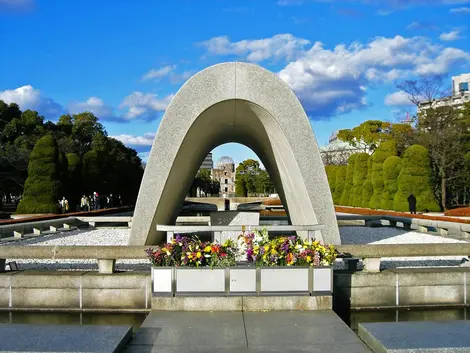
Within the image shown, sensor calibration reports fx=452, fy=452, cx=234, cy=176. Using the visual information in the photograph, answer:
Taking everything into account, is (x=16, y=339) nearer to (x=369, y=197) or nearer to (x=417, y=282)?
(x=417, y=282)

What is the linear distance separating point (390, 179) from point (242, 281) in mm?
24946

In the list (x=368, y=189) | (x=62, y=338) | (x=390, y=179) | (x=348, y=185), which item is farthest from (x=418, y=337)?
(x=348, y=185)

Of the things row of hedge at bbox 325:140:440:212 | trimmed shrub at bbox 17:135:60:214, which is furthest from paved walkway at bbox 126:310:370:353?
row of hedge at bbox 325:140:440:212

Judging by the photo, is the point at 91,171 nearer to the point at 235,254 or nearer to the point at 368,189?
the point at 368,189

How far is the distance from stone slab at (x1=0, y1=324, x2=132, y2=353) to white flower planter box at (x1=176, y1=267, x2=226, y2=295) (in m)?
1.20

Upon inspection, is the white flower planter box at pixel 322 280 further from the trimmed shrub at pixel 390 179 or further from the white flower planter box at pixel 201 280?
the trimmed shrub at pixel 390 179

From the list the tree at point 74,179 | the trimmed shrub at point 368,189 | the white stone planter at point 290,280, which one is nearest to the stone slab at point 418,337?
the white stone planter at point 290,280

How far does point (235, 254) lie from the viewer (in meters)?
6.31

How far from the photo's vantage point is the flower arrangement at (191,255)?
606 cm

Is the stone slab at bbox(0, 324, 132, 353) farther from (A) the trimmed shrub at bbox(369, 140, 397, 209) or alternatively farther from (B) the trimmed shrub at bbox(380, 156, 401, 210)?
(A) the trimmed shrub at bbox(369, 140, 397, 209)

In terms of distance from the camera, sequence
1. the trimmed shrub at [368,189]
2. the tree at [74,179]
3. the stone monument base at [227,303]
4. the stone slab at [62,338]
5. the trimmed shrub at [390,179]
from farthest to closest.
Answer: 1. the trimmed shrub at [368,189]
2. the trimmed shrub at [390,179]
3. the tree at [74,179]
4. the stone monument base at [227,303]
5. the stone slab at [62,338]

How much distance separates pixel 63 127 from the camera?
48.4 metres

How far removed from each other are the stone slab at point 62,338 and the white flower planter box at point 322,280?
2.45 metres

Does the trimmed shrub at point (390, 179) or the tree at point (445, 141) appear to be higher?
the tree at point (445, 141)
